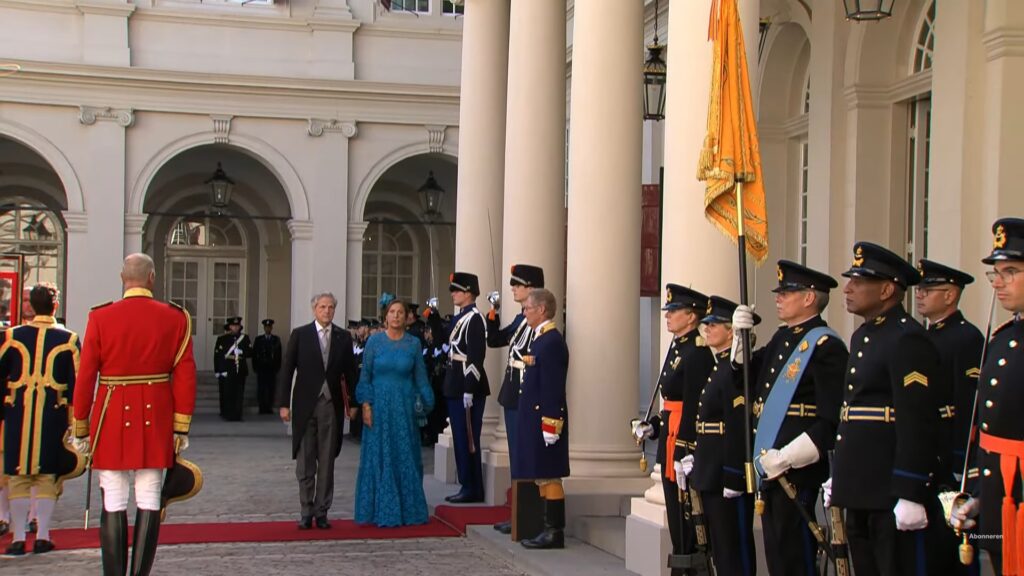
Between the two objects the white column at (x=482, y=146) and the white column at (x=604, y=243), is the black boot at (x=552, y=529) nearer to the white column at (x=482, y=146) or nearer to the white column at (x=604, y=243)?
the white column at (x=604, y=243)

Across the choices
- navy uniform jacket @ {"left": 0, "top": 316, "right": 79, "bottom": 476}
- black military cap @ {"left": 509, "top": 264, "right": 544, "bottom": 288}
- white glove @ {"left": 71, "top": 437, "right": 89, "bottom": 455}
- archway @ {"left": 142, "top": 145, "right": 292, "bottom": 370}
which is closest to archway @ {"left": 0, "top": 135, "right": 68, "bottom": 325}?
archway @ {"left": 142, "top": 145, "right": 292, "bottom": 370}

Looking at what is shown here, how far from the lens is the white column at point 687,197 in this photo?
322 inches

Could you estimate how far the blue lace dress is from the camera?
11.5 metres

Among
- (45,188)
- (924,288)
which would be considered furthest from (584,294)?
(45,188)

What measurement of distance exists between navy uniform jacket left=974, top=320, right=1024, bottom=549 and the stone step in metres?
4.72

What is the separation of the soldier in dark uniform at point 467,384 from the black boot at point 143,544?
→ 439 centimetres

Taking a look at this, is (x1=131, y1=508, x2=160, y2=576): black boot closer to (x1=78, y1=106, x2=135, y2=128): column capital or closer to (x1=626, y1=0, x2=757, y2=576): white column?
(x1=626, y1=0, x2=757, y2=576): white column

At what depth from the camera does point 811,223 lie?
518 inches

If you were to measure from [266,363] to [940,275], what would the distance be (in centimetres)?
2056

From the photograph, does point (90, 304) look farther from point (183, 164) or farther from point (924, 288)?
point (924, 288)

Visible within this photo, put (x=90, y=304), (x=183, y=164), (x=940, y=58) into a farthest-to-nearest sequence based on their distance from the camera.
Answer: (x=183, y=164) < (x=90, y=304) < (x=940, y=58)

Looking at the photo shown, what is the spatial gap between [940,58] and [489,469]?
17.0 feet

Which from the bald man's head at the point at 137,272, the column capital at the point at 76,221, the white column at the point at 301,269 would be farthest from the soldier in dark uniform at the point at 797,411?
the column capital at the point at 76,221

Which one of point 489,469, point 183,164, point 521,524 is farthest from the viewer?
point 183,164
